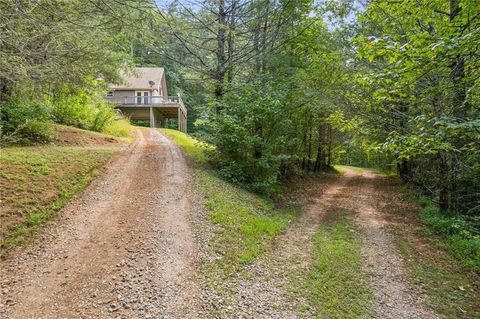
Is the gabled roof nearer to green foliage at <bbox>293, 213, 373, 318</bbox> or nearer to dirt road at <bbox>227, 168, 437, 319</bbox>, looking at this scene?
dirt road at <bbox>227, 168, 437, 319</bbox>

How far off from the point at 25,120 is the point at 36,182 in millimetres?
4097

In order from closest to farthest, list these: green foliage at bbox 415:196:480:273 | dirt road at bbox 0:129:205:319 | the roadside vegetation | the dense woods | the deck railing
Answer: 1. dirt road at bbox 0:129:205:319
2. the roadside vegetation
3. the dense woods
4. green foliage at bbox 415:196:480:273
5. the deck railing

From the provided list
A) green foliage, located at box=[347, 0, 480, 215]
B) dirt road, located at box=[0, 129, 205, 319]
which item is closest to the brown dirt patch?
dirt road, located at box=[0, 129, 205, 319]

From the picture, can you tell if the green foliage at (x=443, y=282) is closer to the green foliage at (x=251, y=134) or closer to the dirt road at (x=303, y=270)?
the dirt road at (x=303, y=270)

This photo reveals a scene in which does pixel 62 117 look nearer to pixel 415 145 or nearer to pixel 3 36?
pixel 3 36

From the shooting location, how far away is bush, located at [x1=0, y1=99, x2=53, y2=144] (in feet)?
28.8

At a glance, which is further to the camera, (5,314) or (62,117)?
(62,117)

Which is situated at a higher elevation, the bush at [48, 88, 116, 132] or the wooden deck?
the wooden deck

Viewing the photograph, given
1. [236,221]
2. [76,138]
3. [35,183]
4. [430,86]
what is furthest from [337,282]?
[76,138]

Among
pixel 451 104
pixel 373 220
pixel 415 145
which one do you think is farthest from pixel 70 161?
pixel 451 104

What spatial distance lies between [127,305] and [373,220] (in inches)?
281

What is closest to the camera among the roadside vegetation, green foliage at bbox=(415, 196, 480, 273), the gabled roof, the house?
the roadside vegetation

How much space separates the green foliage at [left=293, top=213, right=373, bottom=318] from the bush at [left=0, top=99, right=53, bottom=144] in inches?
356

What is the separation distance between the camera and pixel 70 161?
7730 mm
